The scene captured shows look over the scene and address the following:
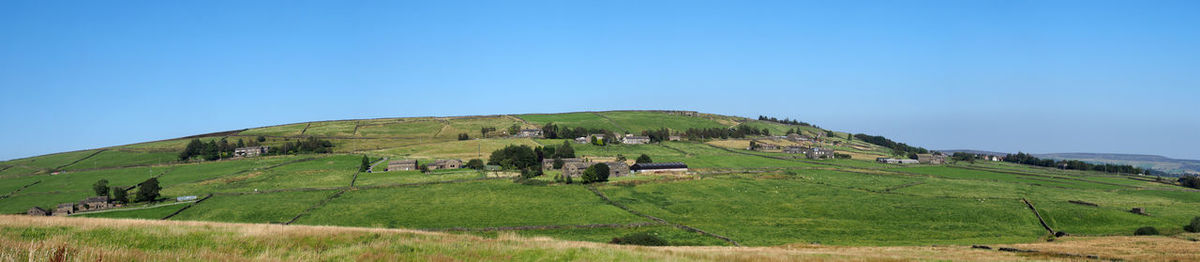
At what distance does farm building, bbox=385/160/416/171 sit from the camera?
105 m

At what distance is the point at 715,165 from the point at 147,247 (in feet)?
343

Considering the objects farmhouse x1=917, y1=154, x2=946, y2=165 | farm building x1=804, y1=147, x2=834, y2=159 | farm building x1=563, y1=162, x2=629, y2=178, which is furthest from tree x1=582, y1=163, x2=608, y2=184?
farmhouse x1=917, y1=154, x2=946, y2=165

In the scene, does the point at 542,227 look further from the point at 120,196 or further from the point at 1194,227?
the point at 1194,227

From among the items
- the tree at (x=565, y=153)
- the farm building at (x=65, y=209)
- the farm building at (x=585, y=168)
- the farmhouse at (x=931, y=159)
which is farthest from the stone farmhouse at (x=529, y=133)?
the farm building at (x=65, y=209)

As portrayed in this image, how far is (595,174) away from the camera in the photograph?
9144 cm

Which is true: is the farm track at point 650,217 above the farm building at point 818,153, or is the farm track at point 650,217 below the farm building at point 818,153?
below

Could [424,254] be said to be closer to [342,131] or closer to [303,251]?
[303,251]

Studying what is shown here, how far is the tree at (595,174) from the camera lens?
297ft

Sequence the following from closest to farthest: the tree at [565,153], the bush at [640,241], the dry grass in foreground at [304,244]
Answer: the dry grass in foreground at [304,244] < the bush at [640,241] < the tree at [565,153]

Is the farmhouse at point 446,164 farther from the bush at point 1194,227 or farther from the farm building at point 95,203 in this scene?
the bush at point 1194,227

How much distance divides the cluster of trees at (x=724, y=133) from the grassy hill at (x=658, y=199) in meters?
48.0

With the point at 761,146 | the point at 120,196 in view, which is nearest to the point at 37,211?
the point at 120,196

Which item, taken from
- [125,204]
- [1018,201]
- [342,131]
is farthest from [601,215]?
[342,131]

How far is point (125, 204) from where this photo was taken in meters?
76.2
